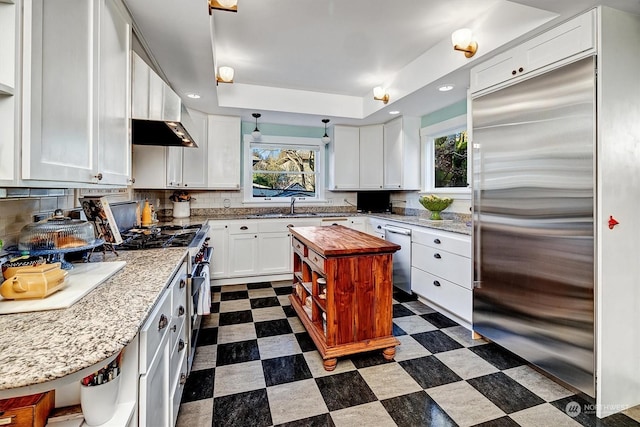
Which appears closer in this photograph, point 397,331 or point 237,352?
point 237,352

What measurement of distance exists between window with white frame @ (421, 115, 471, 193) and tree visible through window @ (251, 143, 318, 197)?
1.71m

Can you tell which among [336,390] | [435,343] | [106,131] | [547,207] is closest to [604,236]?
[547,207]

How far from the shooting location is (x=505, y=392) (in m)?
1.82

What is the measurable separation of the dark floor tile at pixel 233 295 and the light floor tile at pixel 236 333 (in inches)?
28.8

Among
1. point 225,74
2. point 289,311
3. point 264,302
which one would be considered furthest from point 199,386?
point 225,74

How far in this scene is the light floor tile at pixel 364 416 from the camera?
1.58 m

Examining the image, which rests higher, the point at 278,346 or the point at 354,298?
the point at 354,298

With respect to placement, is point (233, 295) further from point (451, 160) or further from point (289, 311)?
point (451, 160)

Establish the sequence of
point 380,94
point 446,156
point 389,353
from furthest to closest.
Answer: point 446,156 → point 380,94 → point 389,353

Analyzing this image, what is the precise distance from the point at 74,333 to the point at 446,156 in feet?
12.8

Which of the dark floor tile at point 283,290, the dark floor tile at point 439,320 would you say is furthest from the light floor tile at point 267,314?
the dark floor tile at point 439,320

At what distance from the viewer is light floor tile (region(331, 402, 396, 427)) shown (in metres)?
1.58

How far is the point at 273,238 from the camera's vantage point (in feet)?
13.1

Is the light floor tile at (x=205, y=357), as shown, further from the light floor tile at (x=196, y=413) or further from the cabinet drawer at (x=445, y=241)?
the cabinet drawer at (x=445, y=241)
